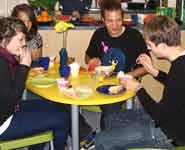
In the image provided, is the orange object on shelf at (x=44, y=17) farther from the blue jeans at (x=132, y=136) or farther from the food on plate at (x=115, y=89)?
the blue jeans at (x=132, y=136)

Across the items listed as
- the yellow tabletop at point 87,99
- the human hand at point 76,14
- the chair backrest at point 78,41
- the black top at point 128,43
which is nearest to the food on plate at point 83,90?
the yellow tabletop at point 87,99

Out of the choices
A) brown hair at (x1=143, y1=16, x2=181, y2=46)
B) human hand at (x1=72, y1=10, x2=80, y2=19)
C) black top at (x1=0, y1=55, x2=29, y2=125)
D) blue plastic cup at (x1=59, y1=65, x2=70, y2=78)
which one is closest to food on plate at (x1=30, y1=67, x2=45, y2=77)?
blue plastic cup at (x1=59, y1=65, x2=70, y2=78)

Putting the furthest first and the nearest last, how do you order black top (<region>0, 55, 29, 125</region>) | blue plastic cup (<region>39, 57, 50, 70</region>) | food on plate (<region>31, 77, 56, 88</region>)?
blue plastic cup (<region>39, 57, 50, 70</region>) → food on plate (<region>31, 77, 56, 88</region>) → black top (<region>0, 55, 29, 125</region>)

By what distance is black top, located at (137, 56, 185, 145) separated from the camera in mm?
1717

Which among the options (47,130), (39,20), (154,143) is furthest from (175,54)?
(39,20)

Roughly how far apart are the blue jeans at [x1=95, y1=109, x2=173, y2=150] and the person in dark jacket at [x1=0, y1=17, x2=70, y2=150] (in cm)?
28

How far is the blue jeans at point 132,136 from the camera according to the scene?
1.88 meters

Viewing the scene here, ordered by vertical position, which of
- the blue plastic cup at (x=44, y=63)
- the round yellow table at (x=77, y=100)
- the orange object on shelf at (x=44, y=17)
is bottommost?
the round yellow table at (x=77, y=100)

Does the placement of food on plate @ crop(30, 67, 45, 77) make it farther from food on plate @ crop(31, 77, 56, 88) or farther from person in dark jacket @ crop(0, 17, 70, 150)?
person in dark jacket @ crop(0, 17, 70, 150)

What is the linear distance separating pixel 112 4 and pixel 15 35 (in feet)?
2.58

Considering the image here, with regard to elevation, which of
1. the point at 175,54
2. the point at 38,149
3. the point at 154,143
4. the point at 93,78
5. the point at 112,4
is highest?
the point at 112,4

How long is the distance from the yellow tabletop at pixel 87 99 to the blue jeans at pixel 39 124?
13 cm

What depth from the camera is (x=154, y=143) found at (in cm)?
187

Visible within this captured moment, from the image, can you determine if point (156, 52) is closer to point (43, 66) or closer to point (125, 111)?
point (125, 111)
